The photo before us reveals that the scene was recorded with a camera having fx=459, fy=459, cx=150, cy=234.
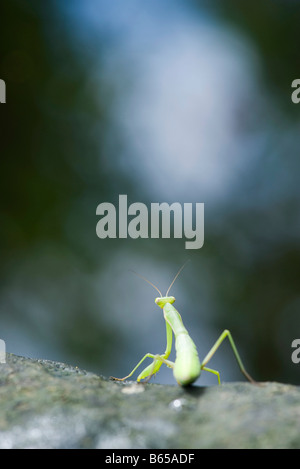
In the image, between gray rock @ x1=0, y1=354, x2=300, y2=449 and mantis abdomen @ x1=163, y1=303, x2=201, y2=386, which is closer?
gray rock @ x1=0, y1=354, x2=300, y2=449

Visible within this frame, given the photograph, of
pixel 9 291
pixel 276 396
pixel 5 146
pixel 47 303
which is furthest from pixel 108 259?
pixel 276 396

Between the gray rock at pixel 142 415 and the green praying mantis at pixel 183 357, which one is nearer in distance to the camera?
the gray rock at pixel 142 415

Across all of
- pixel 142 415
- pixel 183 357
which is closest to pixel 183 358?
pixel 183 357

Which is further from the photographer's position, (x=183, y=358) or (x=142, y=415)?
(x=183, y=358)

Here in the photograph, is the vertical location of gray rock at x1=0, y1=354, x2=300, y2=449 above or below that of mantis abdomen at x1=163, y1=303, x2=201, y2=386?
below

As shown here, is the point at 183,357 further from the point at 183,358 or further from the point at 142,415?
the point at 142,415

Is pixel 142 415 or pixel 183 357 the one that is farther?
pixel 183 357

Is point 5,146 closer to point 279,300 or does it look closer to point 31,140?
point 31,140

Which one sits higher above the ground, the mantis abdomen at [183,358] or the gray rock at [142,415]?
the mantis abdomen at [183,358]
